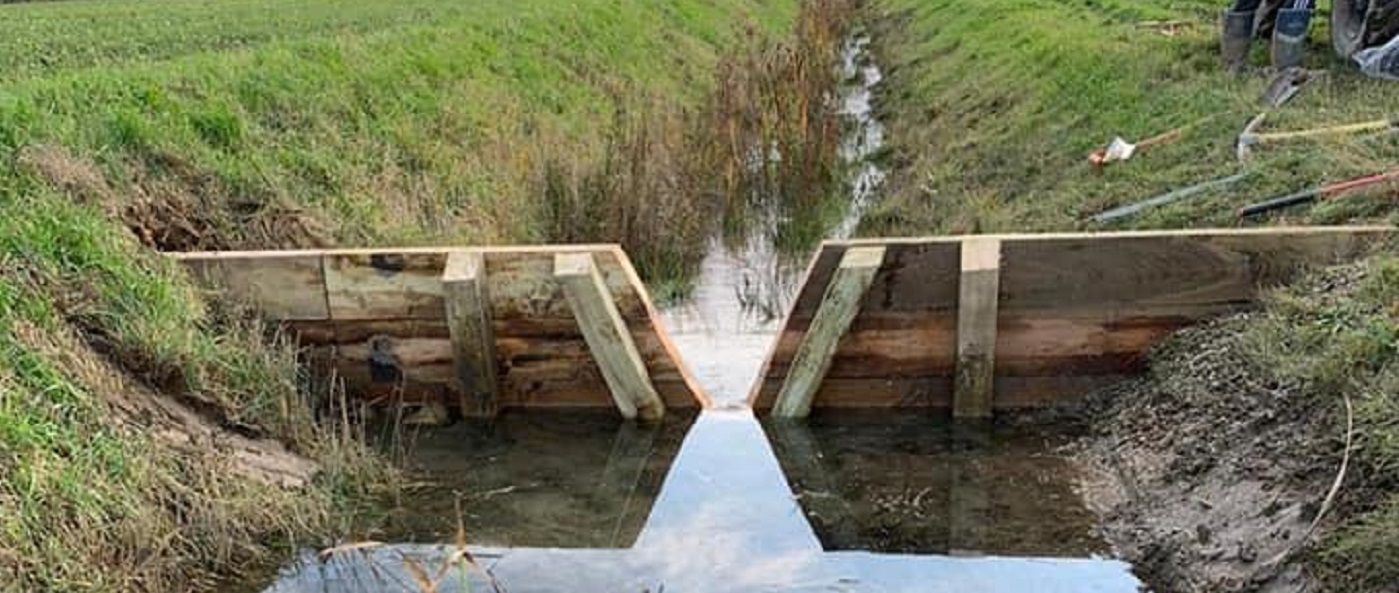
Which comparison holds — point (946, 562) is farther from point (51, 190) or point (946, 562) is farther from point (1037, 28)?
point (1037, 28)

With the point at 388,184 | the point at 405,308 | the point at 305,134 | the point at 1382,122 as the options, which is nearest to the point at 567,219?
the point at 388,184

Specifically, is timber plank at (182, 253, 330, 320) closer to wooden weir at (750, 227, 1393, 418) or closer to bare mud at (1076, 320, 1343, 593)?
wooden weir at (750, 227, 1393, 418)

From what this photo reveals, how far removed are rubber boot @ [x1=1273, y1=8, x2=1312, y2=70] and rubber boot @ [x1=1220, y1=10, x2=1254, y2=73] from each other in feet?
1.30

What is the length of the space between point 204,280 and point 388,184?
2.35 m

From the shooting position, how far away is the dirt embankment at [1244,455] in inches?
161

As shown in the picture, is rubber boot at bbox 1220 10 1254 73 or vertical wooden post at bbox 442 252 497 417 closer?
vertical wooden post at bbox 442 252 497 417

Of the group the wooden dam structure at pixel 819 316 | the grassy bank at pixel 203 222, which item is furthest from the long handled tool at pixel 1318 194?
the grassy bank at pixel 203 222

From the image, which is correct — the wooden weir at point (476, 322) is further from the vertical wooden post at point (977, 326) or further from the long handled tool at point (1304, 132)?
the long handled tool at point (1304, 132)

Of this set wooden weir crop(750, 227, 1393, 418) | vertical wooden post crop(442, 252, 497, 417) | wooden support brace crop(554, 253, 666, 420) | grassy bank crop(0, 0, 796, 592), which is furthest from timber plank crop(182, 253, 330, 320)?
wooden weir crop(750, 227, 1393, 418)

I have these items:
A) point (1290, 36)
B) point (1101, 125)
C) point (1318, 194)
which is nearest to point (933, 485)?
point (1318, 194)

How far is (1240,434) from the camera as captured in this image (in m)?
4.96

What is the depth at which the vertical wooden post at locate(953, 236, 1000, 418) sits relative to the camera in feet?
19.9

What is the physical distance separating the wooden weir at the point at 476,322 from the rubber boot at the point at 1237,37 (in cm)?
641

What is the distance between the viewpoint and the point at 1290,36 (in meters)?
9.62
